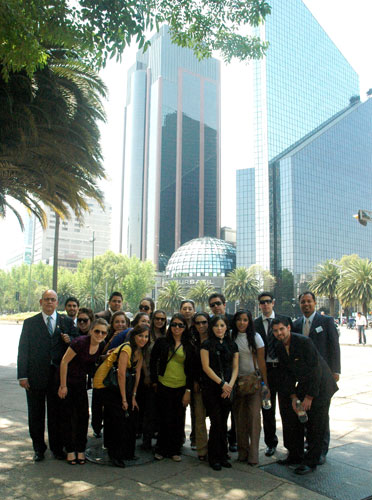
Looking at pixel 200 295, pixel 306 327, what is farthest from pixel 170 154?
pixel 306 327

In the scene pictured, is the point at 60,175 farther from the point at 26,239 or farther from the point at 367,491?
the point at 26,239


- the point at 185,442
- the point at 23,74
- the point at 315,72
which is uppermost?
the point at 315,72

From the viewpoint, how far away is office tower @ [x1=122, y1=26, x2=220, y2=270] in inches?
5866

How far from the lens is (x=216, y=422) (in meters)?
4.57

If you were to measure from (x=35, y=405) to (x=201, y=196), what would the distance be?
150874 mm

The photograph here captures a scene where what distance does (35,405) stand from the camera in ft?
15.9

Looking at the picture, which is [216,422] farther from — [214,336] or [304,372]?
[304,372]

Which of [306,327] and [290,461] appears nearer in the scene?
[290,461]

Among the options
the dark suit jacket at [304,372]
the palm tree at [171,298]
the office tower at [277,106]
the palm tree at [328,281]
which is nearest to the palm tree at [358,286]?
the palm tree at [328,281]

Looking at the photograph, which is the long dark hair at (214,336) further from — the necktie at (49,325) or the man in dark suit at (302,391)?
the necktie at (49,325)

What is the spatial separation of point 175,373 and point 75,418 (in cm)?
126

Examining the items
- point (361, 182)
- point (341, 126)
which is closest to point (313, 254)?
point (361, 182)

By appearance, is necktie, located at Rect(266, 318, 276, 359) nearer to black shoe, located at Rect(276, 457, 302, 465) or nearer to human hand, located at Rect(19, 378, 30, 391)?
black shoe, located at Rect(276, 457, 302, 465)

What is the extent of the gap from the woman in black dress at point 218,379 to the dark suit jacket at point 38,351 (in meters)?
1.83
